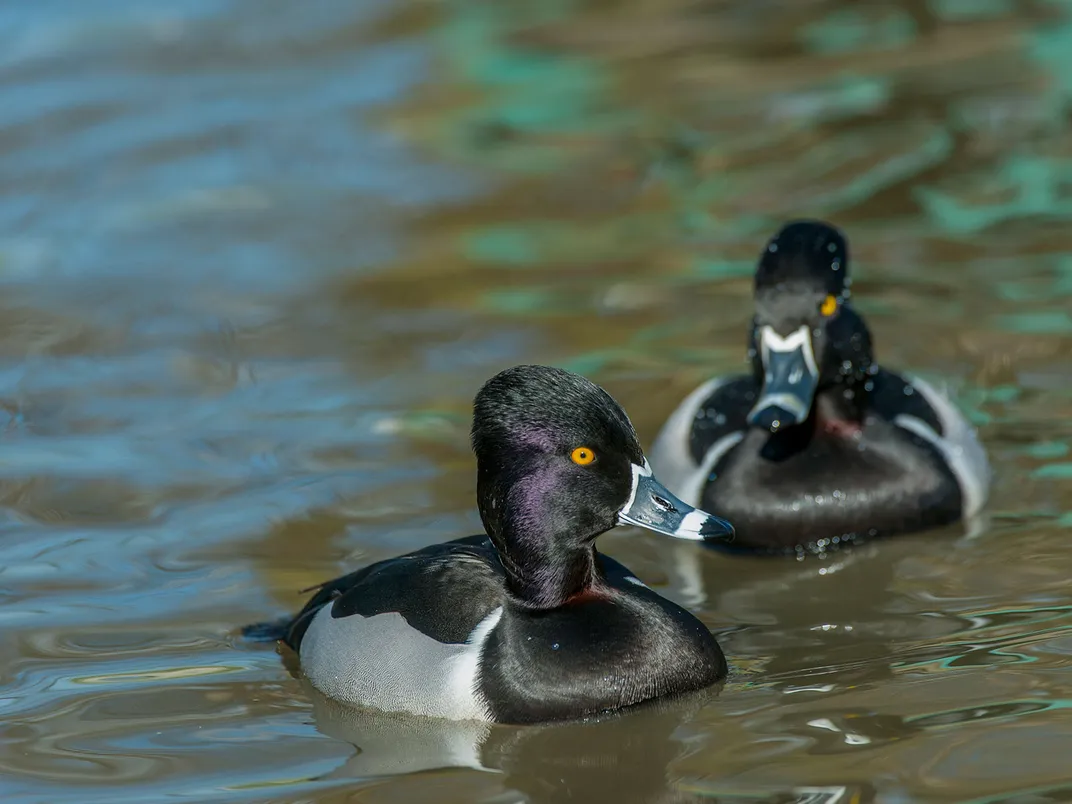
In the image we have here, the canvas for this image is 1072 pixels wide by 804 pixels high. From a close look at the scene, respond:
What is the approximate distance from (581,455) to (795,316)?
2.09 meters

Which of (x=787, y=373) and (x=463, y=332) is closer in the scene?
(x=787, y=373)

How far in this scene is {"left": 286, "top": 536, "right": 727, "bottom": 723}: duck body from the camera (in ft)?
20.6

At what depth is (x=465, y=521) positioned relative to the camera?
839cm

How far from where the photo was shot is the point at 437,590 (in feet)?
21.5

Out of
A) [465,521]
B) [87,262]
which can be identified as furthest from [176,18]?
[465,521]

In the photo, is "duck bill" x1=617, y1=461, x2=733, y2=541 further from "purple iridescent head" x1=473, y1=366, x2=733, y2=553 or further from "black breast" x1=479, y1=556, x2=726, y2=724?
"black breast" x1=479, y1=556, x2=726, y2=724

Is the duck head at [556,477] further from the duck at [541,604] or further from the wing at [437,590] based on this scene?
the wing at [437,590]

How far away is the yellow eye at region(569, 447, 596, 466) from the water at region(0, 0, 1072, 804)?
0.90 metres

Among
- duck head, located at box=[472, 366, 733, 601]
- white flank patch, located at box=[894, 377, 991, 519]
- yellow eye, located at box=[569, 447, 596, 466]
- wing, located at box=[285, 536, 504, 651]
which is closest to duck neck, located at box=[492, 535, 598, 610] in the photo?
duck head, located at box=[472, 366, 733, 601]

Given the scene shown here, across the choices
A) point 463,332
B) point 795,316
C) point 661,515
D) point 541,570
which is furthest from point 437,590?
point 463,332

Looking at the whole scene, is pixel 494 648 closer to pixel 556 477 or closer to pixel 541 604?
pixel 541 604

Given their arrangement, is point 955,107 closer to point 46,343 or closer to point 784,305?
point 784,305

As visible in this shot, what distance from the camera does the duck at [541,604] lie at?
6.26m

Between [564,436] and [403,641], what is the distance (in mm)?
953
